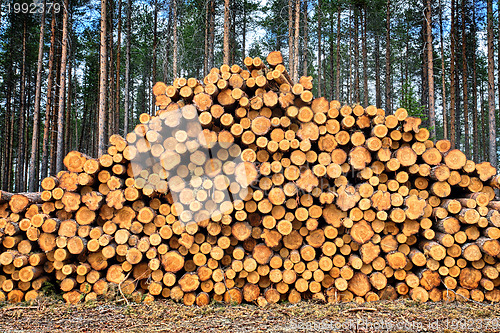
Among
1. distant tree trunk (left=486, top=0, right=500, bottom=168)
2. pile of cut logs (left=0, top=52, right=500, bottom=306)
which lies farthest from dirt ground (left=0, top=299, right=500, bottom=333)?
distant tree trunk (left=486, top=0, right=500, bottom=168)

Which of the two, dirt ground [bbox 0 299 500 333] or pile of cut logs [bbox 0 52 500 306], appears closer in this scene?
dirt ground [bbox 0 299 500 333]

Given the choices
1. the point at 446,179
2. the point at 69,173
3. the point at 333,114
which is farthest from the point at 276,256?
the point at 69,173

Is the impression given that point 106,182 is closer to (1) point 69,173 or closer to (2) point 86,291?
(1) point 69,173

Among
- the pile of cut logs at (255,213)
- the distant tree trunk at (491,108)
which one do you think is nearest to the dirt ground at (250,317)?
the pile of cut logs at (255,213)

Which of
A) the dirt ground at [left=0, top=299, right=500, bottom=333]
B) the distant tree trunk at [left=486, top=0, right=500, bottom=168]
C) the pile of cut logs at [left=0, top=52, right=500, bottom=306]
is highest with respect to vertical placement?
the distant tree trunk at [left=486, top=0, right=500, bottom=168]

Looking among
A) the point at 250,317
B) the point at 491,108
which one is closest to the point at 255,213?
the point at 250,317

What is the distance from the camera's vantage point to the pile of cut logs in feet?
13.0

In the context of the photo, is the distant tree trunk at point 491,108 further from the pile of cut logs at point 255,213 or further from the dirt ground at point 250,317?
the dirt ground at point 250,317

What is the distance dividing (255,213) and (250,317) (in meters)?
1.30

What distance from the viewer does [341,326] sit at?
3.22m

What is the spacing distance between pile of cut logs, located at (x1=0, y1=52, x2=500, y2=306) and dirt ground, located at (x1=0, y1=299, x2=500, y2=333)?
21 cm

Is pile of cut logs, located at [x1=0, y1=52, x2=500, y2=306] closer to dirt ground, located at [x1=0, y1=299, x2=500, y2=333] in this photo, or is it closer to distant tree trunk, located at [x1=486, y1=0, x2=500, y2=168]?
dirt ground, located at [x1=0, y1=299, x2=500, y2=333]

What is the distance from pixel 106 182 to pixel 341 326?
3.47 metres

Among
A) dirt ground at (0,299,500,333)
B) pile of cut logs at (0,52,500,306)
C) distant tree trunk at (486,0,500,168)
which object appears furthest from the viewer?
distant tree trunk at (486,0,500,168)
